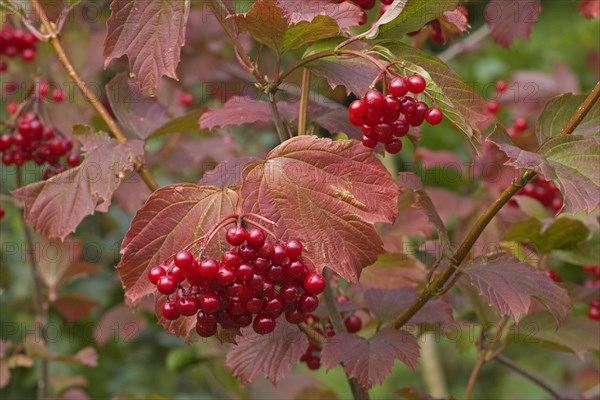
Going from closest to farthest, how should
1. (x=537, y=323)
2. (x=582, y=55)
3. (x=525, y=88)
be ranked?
(x=537, y=323) < (x=525, y=88) < (x=582, y=55)

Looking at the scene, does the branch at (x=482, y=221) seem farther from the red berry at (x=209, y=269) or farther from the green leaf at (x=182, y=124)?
the green leaf at (x=182, y=124)

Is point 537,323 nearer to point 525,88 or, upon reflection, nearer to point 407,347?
point 407,347

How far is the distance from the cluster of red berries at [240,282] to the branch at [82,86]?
0.42m

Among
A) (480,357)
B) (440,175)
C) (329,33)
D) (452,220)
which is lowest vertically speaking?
(452,220)

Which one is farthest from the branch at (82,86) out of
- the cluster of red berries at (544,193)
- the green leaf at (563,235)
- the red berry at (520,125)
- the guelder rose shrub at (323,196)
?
the red berry at (520,125)

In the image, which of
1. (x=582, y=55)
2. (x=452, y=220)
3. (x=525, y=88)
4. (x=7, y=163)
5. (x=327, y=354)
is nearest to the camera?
(x=327, y=354)

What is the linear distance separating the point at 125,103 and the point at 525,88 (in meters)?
1.58

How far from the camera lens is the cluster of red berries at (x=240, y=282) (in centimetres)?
96

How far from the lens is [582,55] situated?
4555 mm

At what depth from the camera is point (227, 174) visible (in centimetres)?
125

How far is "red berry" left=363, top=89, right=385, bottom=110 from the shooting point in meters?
1.06

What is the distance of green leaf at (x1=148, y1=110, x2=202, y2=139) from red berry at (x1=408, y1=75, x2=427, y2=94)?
0.54 m

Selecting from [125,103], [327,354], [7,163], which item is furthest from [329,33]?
[7,163]

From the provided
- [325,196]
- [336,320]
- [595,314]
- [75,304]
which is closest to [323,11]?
[325,196]
